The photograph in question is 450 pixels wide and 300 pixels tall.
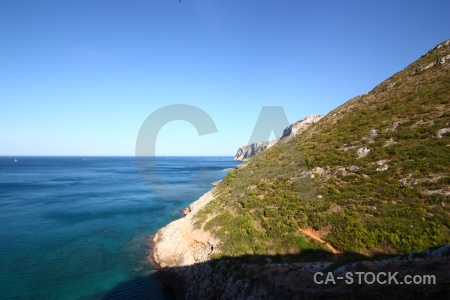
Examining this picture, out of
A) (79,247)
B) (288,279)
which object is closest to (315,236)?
(288,279)

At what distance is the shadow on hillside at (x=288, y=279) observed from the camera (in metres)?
9.50

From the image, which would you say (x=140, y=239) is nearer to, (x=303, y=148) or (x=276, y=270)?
(x=276, y=270)

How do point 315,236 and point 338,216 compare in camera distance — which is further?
point 338,216

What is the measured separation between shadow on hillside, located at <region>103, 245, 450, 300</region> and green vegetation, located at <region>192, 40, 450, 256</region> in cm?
172

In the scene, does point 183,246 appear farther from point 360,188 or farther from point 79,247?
point 360,188

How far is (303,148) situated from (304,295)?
2592 cm

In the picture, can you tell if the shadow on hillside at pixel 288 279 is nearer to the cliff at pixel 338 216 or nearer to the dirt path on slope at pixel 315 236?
the cliff at pixel 338 216

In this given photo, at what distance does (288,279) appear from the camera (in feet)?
46.0

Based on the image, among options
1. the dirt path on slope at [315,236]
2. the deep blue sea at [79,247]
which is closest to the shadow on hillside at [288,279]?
the dirt path on slope at [315,236]

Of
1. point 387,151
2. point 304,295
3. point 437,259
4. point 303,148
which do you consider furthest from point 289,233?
point 303,148

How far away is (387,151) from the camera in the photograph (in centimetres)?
2561

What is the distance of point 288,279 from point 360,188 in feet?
43.9

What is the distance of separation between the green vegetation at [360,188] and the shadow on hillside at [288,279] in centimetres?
172

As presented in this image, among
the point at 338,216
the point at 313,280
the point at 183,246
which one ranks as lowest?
the point at 183,246
